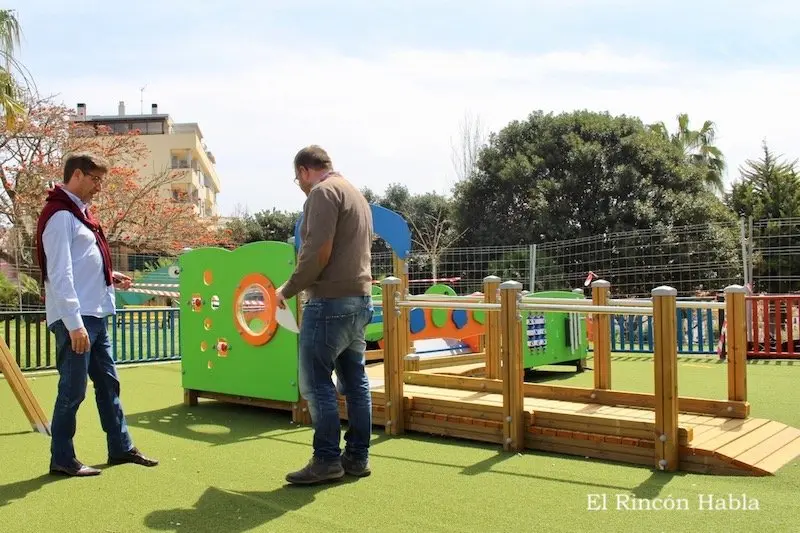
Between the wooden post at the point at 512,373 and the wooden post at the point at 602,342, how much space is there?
1450 mm

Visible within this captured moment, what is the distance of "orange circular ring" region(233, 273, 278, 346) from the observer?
6410 millimetres

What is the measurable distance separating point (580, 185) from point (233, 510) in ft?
75.6

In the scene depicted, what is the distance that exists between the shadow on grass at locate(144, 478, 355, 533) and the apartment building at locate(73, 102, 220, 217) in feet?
125

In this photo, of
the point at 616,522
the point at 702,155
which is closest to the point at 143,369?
the point at 616,522

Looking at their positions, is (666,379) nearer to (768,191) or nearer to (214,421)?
(214,421)

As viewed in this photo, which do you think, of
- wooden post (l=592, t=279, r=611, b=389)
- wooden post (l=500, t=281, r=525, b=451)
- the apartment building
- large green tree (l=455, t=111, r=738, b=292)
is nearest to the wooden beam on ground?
wooden post (l=592, t=279, r=611, b=389)

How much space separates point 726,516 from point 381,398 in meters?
2.92

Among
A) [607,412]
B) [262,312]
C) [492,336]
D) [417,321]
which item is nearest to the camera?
[607,412]

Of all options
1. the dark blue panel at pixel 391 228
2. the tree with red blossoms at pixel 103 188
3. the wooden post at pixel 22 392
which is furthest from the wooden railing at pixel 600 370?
the tree with red blossoms at pixel 103 188

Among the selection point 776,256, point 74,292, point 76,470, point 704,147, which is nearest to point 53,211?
point 74,292

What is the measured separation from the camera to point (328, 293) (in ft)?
13.4

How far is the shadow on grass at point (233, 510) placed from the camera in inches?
135

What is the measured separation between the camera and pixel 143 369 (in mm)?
10320

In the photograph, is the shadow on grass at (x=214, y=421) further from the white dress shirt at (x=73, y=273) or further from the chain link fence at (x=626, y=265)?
the chain link fence at (x=626, y=265)
